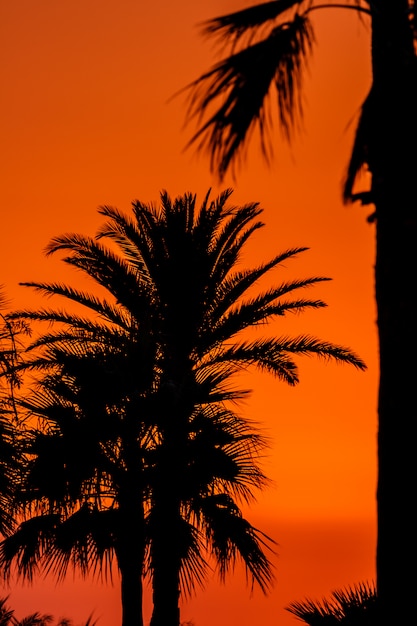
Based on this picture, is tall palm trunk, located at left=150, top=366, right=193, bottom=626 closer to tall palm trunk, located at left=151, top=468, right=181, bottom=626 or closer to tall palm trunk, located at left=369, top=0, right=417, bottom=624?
tall palm trunk, located at left=151, top=468, right=181, bottom=626

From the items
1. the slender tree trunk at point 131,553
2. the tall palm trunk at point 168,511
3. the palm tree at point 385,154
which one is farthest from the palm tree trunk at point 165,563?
the palm tree at point 385,154

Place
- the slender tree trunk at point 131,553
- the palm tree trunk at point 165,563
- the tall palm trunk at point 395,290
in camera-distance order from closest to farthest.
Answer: the tall palm trunk at point 395,290 → the slender tree trunk at point 131,553 → the palm tree trunk at point 165,563

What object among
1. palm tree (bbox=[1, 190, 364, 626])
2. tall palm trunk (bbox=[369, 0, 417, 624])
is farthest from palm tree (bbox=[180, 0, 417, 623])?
palm tree (bbox=[1, 190, 364, 626])

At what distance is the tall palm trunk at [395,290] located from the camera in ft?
22.5

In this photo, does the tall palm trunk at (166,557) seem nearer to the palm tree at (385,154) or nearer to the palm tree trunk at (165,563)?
the palm tree trunk at (165,563)

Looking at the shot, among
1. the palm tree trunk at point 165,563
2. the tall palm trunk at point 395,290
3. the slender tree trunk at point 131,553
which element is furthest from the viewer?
the palm tree trunk at point 165,563

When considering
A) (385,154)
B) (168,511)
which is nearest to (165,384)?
(168,511)

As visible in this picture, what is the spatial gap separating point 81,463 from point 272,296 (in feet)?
18.8

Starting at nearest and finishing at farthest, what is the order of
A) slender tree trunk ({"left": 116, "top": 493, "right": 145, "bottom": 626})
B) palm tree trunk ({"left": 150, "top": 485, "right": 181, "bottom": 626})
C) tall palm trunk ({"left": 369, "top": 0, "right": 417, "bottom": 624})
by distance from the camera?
tall palm trunk ({"left": 369, "top": 0, "right": 417, "bottom": 624}) → slender tree trunk ({"left": 116, "top": 493, "right": 145, "bottom": 626}) → palm tree trunk ({"left": 150, "top": 485, "right": 181, "bottom": 626})

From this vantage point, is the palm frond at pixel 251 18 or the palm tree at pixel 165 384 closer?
the palm frond at pixel 251 18

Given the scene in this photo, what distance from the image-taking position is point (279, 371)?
20.3 meters

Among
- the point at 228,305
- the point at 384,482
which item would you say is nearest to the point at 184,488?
the point at 228,305

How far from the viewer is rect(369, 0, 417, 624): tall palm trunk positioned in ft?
22.5

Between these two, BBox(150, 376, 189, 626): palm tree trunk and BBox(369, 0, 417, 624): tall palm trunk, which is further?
BBox(150, 376, 189, 626): palm tree trunk
